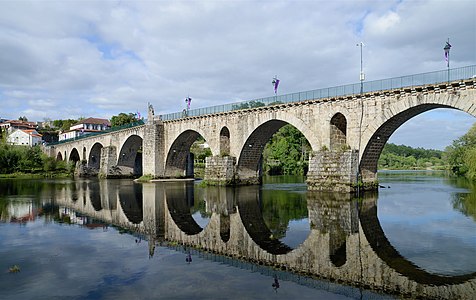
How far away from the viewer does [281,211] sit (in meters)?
21.7

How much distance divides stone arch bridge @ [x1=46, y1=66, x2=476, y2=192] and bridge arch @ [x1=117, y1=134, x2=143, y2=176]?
9.29 m

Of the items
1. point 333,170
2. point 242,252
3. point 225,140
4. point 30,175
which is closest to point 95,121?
point 30,175

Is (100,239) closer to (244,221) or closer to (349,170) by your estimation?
(244,221)

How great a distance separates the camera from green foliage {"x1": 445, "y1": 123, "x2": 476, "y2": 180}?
50.0 metres

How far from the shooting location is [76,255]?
1272cm

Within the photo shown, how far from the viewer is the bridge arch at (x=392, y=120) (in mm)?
23016

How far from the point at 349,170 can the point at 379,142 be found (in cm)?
340

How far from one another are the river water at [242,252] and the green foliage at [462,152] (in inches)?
1219

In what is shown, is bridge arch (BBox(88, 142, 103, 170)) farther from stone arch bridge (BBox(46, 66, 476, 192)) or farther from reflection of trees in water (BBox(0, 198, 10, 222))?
reflection of trees in water (BBox(0, 198, 10, 222))

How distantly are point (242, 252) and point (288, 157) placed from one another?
197ft

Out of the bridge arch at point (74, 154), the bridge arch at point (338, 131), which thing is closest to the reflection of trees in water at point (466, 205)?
the bridge arch at point (338, 131)

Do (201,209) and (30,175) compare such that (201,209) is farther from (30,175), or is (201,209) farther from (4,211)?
(30,175)

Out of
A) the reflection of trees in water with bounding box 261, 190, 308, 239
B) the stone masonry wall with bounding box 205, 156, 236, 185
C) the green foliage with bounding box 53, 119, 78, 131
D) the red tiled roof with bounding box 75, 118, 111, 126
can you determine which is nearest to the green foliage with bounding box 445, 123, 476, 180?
the stone masonry wall with bounding box 205, 156, 236, 185

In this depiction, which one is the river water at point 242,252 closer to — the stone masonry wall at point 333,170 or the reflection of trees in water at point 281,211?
the reflection of trees in water at point 281,211
